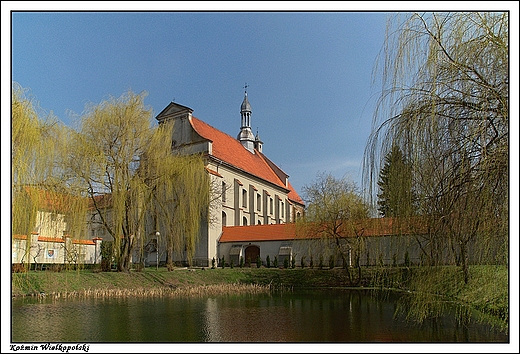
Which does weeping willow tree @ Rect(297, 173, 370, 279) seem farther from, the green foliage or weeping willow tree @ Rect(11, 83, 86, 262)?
weeping willow tree @ Rect(11, 83, 86, 262)

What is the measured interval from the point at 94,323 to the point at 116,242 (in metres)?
9.06

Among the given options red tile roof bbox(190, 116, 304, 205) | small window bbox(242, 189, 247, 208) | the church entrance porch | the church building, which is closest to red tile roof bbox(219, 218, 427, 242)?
the church entrance porch

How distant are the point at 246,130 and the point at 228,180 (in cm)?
1646

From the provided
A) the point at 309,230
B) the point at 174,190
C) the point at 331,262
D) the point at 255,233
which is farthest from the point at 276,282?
the point at 174,190

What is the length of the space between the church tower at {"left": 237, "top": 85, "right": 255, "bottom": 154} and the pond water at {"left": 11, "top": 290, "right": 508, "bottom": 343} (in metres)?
36.0

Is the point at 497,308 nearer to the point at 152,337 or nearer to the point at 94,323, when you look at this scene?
the point at 152,337

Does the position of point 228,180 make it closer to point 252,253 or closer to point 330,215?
point 252,253

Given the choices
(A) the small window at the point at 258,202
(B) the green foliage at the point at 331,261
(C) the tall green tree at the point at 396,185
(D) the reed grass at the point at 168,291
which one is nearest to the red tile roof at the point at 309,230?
(C) the tall green tree at the point at 396,185

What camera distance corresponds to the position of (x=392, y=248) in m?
7.48

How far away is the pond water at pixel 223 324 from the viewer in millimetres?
8664

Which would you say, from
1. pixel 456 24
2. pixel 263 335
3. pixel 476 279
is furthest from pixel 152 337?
pixel 456 24

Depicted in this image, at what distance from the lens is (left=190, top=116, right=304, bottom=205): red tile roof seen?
3721 centimetres

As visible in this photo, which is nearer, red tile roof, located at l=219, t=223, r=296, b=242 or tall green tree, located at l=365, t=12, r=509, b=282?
tall green tree, located at l=365, t=12, r=509, b=282

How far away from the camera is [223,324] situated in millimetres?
11000
